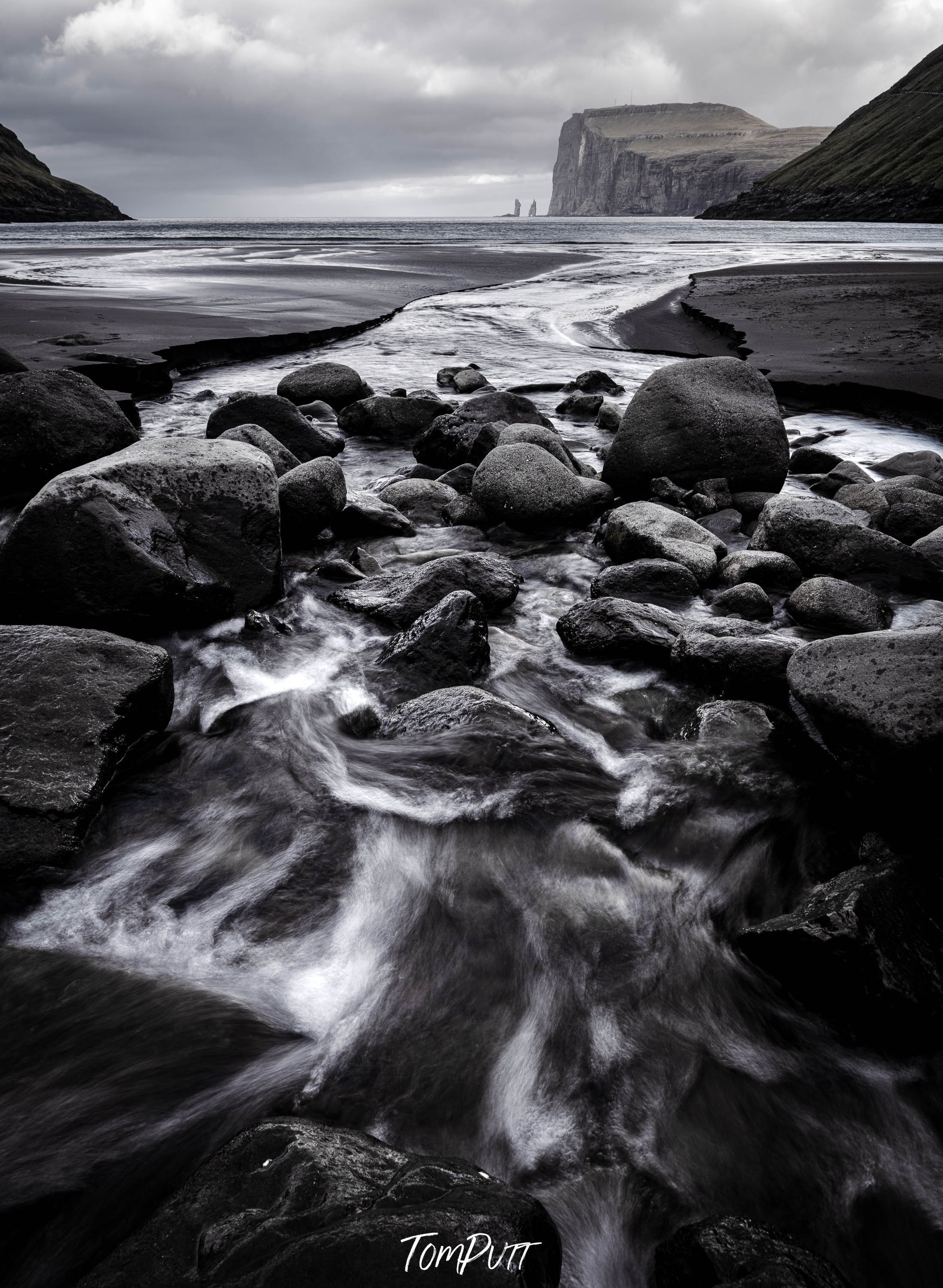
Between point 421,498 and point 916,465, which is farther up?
point 916,465

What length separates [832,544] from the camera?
444cm

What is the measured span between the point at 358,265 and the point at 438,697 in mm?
26451

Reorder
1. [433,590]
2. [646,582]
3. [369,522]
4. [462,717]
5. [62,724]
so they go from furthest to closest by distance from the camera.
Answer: [369,522] < [646,582] < [433,590] < [462,717] < [62,724]

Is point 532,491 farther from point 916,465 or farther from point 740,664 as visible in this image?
point 916,465

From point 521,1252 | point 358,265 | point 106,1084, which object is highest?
point 358,265

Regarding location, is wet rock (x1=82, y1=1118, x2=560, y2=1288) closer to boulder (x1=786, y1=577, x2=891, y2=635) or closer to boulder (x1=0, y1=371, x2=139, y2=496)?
boulder (x1=786, y1=577, x2=891, y2=635)

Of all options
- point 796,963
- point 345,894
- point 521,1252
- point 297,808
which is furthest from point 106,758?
point 796,963

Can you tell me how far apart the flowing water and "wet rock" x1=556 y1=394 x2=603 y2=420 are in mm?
4982

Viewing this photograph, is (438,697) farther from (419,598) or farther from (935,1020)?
(935,1020)

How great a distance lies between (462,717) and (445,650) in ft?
1.74

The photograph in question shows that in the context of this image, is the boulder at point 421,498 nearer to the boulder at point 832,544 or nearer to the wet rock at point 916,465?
the boulder at point 832,544

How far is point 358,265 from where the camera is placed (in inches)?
1006

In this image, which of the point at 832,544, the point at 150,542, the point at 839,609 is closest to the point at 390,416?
the point at 150,542

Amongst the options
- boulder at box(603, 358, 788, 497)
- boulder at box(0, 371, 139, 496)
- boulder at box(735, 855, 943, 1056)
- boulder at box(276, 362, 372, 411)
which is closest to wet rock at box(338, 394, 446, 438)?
boulder at box(276, 362, 372, 411)
